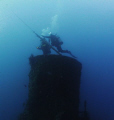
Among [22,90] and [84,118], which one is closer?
[84,118]

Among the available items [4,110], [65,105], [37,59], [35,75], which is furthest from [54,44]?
[4,110]

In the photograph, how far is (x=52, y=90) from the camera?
25.1ft

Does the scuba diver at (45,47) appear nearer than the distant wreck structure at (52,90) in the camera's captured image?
No

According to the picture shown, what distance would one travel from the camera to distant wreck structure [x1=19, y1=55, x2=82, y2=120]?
748 centimetres

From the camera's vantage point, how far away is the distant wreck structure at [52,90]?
748 cm

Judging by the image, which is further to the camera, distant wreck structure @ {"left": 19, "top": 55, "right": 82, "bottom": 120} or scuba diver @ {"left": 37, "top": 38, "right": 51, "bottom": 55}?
scuba diver @ {"left": 37, "top": 38, "right": 51, "bottom": 55}

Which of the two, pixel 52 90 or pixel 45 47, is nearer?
pixel 52 90

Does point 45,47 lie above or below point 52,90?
above

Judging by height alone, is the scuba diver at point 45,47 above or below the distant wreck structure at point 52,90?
above

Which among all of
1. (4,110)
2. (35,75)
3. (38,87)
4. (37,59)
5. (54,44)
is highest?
(54,44)

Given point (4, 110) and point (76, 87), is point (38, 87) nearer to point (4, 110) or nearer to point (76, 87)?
point (76, 87)

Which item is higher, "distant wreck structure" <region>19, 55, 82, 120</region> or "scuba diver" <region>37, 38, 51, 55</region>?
"scuba diver" <region>37, 38, 51, 55</region>

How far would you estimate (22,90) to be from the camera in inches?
1084

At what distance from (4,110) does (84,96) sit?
541 inches
